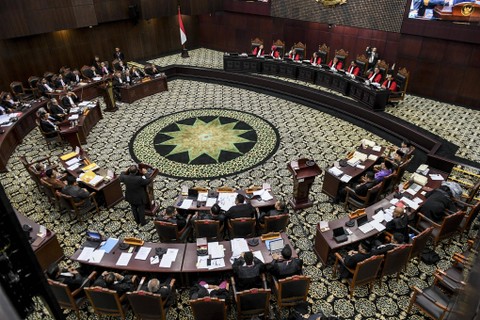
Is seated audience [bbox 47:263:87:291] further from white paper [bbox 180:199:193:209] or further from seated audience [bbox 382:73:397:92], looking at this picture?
seated audience [bbox 382:73:397:92]

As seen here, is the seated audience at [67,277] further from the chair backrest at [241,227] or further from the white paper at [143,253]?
the chair backrest at [241,227]

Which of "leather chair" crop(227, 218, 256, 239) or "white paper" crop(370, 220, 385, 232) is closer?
"white paper" crop(370, 220, 385, 232)

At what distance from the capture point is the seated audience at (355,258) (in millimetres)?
5488

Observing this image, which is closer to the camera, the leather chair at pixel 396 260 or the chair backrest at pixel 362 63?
the leather chair at pixel 396 260

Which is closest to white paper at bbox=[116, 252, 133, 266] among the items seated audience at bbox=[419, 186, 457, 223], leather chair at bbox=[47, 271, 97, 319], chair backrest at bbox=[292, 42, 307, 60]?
leather chair at bbox=[47, 271, 97, 319]

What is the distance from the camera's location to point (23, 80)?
14.1m

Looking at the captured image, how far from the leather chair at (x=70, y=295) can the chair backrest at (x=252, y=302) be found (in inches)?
91.5

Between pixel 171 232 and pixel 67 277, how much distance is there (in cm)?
179

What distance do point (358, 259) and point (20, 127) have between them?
34.1 feet

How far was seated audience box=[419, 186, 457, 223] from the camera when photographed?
636 centimetres

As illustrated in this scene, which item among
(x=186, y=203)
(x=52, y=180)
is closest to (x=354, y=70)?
(x=186, y=203)

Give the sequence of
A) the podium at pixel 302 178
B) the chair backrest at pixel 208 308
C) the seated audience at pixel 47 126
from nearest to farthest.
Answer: the chair backrest at pixel 208 308 < the podium at pixel 302 178 < the seated audience at pixel 47 126

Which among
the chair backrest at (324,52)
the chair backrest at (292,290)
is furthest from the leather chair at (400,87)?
the chair backrest at (292,290)

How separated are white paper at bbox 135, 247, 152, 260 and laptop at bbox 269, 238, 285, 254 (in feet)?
6.68
